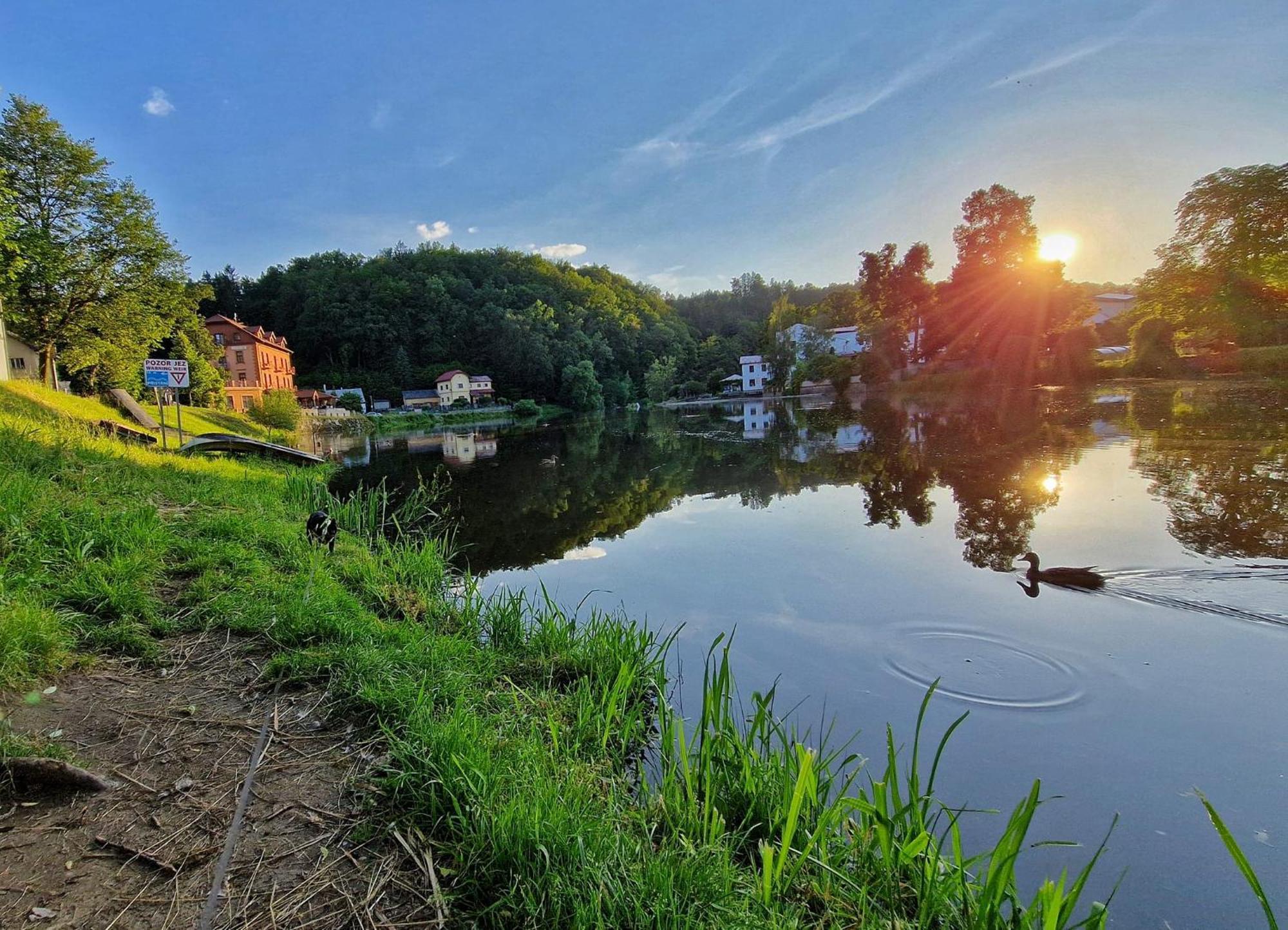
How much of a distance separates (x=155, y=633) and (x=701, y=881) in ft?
12.4

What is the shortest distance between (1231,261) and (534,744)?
3453cm

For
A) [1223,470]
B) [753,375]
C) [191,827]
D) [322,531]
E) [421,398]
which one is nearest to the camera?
[191,827]

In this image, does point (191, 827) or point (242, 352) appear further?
point (242, 352)

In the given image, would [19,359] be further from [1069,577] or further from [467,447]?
[1069,577]

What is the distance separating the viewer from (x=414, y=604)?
4.98 meters

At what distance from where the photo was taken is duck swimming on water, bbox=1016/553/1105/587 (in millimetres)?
5000

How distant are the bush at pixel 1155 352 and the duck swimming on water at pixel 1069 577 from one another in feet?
88.6

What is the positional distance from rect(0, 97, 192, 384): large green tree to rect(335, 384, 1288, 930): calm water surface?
1816 cm

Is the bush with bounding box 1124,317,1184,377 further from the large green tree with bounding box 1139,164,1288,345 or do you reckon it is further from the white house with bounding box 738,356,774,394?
the white house with bounding box 738,356,774,394

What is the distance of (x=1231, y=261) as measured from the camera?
2345cm

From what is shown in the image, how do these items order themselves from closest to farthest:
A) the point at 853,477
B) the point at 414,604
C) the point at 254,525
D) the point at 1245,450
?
the point at 414,604 → the point at 254,525 → the point at 1245,450 → the point at 853,477

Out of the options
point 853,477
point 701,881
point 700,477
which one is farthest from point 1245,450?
point 701,881

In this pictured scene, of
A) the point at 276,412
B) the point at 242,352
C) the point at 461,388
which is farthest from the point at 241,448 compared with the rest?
the point at 461,388

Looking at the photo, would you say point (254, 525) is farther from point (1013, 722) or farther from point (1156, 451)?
point (1156, 451)
